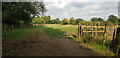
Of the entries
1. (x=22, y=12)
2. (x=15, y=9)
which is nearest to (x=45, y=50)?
(x=15, y=9)

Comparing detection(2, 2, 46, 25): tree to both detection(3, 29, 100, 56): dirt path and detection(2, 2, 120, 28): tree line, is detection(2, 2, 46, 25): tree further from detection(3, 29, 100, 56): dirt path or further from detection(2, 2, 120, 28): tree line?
detection(3, 29, 100, 56): dirt path

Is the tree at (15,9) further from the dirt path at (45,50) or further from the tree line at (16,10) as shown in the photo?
the dirt path at (45,50)

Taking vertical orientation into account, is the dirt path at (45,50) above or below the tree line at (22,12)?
below

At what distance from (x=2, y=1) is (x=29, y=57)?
4452mm

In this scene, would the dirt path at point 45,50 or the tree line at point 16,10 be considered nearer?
the dirt path at point 45,50

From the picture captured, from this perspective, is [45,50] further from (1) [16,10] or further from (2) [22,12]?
(2) [22,12]

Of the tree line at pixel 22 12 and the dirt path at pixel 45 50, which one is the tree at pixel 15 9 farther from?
the dirt path at pixel 45 50

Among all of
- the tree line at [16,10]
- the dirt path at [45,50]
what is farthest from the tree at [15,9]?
the dirt path at [45,50]

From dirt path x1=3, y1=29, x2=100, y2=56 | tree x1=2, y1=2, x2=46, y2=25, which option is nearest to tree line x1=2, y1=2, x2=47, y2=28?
tree x1=2, y1=2, x2=46, y2=25

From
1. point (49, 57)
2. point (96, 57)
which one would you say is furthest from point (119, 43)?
point (49, 57)

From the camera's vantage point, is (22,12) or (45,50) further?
(22,12)

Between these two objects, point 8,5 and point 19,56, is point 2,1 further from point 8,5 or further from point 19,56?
point 19,56

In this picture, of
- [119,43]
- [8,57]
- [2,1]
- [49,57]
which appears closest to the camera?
[8,57]

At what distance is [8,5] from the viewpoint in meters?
6.25
